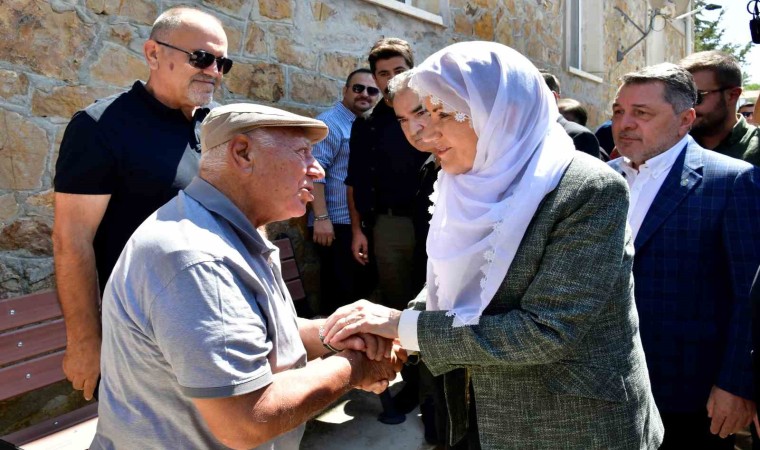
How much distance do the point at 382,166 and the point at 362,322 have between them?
2.38 m

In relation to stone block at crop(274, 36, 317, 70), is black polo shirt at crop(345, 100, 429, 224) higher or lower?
lower

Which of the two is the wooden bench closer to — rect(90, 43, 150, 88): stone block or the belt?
rect(90, 43, 150, 88): stone block

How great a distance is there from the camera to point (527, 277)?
5.16ft

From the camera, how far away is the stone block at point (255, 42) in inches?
175

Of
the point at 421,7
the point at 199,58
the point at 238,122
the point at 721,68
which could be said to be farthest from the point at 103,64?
the point at 421,7

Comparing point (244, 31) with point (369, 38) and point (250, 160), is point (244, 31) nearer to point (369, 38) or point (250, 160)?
point (369, 38)

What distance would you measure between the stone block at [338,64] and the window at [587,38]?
6.65 meters

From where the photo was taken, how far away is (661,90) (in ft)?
8.44

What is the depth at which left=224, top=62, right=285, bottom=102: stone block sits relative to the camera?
Answer: 4359mm

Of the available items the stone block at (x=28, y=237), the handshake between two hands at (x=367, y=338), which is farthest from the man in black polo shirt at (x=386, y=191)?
the handshake between two hands at (x=367, y=338)

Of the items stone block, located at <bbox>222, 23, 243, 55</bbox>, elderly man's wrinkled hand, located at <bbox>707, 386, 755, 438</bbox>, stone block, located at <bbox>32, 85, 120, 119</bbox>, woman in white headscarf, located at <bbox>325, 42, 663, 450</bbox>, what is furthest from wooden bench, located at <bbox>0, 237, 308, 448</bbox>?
elderly man's wrinkled hand, located at <bbox>707, 386, 755, 438</bbox>

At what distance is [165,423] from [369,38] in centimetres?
460

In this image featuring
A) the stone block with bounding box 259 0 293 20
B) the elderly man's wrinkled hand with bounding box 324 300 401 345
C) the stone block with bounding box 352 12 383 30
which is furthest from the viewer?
the stone block with bounding box 352 12 383 30

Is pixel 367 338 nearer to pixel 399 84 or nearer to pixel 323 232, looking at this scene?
pixel 399 84
